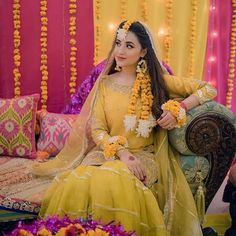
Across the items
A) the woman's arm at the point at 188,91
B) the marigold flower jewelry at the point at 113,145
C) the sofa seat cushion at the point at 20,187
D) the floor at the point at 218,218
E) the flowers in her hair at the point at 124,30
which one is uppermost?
the flowers in her hair at the point at 124,30

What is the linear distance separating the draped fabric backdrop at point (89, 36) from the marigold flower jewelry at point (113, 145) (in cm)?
144

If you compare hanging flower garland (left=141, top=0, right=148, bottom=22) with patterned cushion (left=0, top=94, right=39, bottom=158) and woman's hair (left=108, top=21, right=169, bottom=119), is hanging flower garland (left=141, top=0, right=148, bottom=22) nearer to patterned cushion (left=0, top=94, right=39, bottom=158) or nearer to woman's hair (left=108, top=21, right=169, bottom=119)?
woman's hair (left=108, top=21, right=169, bottom=119)

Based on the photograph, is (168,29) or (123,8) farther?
(168,29)

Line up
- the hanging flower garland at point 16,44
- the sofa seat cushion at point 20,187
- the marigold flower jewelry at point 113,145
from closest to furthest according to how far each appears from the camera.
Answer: the sofa seat cushion at point 20,187 → the marigold flower jewelry at point 113,145 → the hanging flower garland at point 16,44

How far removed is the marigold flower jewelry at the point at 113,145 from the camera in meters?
2.32

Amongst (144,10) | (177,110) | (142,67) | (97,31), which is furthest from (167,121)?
(144,10)

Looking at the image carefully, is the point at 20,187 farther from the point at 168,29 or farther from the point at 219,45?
the point at 219,45

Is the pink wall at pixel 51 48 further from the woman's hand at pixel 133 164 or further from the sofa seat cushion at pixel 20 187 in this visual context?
the woman's hand at pixel 133 164

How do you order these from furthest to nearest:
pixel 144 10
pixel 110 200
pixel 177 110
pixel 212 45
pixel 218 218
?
pixel 212 45, pixel 144 10, pixel 218 218, pixel 177 110, pixel 110 200

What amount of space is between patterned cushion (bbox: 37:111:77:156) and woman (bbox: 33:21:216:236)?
0.33 metres

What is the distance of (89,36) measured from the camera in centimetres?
369

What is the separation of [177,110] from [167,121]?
8 cm

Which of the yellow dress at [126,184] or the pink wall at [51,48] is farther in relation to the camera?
the pink wall at [51,48]

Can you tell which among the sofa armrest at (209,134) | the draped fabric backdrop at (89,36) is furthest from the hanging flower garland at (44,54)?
the sofa armrest at (209,134)
